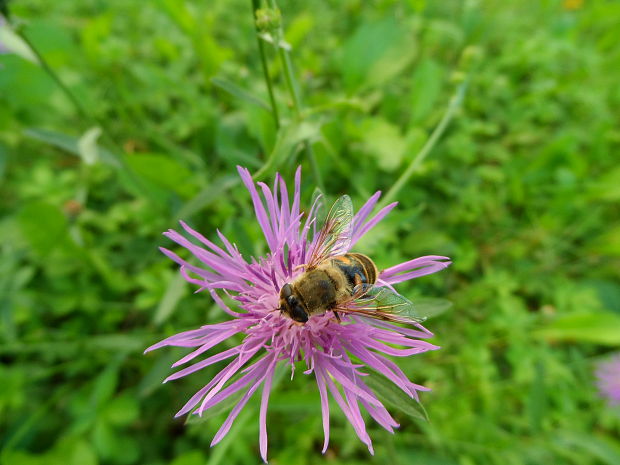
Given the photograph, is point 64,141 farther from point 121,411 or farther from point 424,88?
point 424,88

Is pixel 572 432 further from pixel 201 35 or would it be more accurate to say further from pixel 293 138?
pixel 201 35

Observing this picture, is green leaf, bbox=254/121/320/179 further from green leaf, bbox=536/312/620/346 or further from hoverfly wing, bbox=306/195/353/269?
green leaf, bbox=536/312/620/346

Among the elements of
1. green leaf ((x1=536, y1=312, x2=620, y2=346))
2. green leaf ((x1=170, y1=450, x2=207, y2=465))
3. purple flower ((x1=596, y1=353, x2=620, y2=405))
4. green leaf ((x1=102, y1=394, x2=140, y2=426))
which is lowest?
purple flower ((x1=596, y1=353, x2=620, y2=405))

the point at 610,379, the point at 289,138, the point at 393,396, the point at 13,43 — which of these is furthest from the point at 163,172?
the point at 610,379

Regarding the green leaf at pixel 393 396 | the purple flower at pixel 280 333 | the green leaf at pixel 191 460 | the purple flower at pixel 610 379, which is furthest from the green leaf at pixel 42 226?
the purple flower at pixel 610 379

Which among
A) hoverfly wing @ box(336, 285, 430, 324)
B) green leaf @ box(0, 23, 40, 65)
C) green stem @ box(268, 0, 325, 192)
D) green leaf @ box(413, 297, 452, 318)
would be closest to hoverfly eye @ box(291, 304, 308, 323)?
hoverfly wing @ box(336, 285, 430, 324)

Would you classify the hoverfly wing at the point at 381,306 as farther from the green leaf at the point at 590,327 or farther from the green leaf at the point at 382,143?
the green leaf at the point at 590,327

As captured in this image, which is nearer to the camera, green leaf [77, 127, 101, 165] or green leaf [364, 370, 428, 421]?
green leaf [364, 370, 428, 421]

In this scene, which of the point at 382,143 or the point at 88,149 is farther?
the point at 382,143
